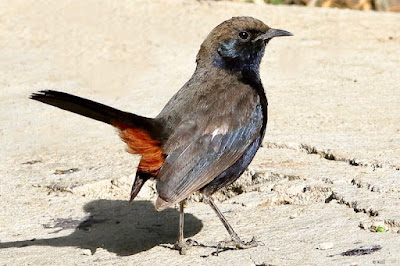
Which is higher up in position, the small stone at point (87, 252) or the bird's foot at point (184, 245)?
the bird's foot at point (184, 245)

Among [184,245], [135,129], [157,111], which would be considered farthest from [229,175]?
[157,111]

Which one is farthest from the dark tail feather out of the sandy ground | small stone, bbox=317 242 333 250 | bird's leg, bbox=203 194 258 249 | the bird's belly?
small stone, bbox=317 242 333 250

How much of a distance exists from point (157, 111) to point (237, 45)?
1971mm

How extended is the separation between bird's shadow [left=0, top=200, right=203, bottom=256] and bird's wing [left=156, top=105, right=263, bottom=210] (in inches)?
21.4

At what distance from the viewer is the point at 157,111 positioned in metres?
7.57

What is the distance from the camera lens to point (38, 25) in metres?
9.92

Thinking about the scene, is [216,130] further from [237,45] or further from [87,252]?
[87,252]

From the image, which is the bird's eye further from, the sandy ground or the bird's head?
the sandy ground

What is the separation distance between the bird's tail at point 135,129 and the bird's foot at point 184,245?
1.29ft

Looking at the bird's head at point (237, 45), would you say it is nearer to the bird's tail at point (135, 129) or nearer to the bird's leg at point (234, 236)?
the bird's tail at point (135, 129)

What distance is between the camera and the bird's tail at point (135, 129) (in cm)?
494

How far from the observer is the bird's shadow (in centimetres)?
552

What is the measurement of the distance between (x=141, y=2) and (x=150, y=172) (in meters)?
5.46

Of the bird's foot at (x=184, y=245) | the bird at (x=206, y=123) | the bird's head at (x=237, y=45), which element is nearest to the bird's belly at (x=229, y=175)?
the bird at (x=206, y=123)
